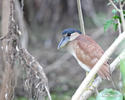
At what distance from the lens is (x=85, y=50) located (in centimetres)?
331

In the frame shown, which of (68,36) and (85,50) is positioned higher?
(68,36)

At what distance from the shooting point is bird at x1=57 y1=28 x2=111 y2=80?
3.15 meters

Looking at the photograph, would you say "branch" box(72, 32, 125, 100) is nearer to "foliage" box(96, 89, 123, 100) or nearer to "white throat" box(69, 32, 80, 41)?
"foliage" box(96, 89, 123, 100)

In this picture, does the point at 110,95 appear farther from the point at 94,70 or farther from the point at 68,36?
the point at 68,36

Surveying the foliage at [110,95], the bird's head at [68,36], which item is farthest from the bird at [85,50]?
the foliage at [110,95]

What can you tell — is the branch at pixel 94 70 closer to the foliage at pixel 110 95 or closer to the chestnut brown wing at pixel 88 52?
the foliage at pixel 110 95

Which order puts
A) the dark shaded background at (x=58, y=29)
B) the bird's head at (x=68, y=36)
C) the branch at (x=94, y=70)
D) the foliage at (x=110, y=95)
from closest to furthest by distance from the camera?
the foliage at (x=110, y=95)
the branch at (x=94, y=70)
the bird's head at (x=68, y=36)
the dark shaded background at (x=58, y=29)

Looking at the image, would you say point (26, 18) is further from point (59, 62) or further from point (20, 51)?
point (20, 51)

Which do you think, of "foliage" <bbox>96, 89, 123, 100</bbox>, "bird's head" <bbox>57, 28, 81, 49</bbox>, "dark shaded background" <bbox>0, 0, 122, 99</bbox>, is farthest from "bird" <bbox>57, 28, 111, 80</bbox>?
"dark shaded background" <bbox>0, 0, 122, 99</bbox>

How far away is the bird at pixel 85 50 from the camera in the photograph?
3.15 meters

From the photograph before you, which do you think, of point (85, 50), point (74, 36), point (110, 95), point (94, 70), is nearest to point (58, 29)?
point (74, 36)

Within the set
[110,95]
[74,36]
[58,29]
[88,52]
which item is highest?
[110,95]

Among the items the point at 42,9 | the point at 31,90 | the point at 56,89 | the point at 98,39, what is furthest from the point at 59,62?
the point at 31,90

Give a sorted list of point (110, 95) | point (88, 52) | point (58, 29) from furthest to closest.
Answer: point (58, 29) → point (88, 52) → point (110, 95)
